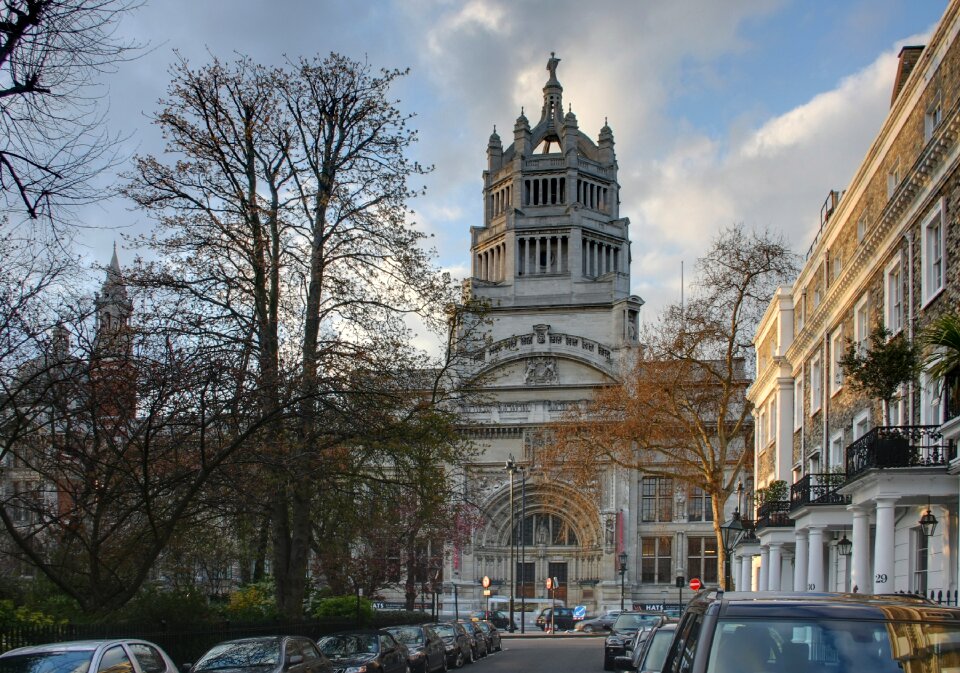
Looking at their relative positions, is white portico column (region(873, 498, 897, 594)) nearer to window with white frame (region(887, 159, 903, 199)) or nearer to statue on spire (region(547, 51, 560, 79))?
window with white frame (region(887, 159, 903, 199))

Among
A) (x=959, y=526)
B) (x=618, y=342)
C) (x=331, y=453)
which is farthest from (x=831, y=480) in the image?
(x=618, y=342)

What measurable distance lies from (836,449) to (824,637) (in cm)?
2631

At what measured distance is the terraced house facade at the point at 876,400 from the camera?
71.5 ft

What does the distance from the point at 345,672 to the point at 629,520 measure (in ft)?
190

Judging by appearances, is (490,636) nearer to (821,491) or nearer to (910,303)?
(821,491)

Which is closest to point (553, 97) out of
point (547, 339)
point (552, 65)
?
point (552, 65)

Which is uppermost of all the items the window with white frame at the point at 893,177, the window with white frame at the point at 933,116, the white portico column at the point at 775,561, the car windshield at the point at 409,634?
the window with white frame at the point at 933,116

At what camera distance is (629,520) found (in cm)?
7781

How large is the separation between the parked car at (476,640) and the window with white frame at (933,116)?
20743 mm

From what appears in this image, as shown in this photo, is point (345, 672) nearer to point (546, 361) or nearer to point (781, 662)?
point (781, 662)

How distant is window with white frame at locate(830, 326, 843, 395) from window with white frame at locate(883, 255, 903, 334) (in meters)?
5.02

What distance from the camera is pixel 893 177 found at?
2702 centimetres

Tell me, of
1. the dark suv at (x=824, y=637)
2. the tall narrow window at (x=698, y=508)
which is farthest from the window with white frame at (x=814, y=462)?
the tall narrow window at (x=698, y=508)

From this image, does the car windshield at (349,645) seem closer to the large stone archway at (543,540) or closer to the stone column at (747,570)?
the stone column at (747,570)
